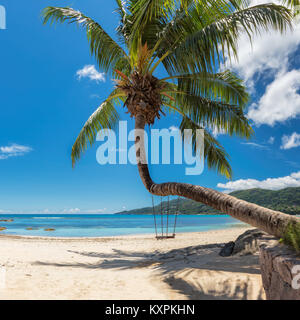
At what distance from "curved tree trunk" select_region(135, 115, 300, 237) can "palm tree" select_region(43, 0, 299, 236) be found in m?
0.01

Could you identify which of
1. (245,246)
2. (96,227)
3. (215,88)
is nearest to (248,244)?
(245,246)

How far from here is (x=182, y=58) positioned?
5.46m

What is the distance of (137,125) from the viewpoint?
5.79 m

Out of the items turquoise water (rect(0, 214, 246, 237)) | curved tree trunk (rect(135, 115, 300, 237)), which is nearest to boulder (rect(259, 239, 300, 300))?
curved tree trunk (rect(135, 115, 300, 237))

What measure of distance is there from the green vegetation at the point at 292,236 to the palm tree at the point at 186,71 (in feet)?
0.41

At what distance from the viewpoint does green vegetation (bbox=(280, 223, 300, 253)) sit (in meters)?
2.40

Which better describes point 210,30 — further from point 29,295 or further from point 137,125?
point 29,295

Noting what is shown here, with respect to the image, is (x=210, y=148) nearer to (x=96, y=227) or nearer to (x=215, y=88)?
(x=215, y=88)

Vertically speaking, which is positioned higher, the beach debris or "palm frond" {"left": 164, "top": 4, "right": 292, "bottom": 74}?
"palm frond" {"left": 164, "top": 4, "right": 292, "bottom": 74}

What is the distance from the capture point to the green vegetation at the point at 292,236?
7.87 ft

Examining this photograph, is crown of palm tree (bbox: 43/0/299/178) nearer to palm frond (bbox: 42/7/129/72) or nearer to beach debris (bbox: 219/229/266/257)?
palm frond (bbox: 42/7/129/72)

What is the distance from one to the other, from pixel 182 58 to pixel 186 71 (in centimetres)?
37
